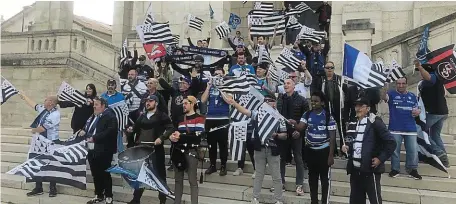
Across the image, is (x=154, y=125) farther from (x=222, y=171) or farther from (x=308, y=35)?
(x=308, y=35)

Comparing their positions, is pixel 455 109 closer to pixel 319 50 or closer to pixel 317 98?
pixel 319 50

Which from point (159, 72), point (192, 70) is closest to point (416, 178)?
point (192, 70)

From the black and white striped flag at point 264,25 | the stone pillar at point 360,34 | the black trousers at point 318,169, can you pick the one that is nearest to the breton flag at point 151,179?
the black trousers at point 318,169

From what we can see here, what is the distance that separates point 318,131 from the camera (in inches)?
243

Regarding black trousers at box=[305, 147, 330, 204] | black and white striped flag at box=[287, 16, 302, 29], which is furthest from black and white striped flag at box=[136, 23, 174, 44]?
black trousers at box=[305, 147, 330, 204]

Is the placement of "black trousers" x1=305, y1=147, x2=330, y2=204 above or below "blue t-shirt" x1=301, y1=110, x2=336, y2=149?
below

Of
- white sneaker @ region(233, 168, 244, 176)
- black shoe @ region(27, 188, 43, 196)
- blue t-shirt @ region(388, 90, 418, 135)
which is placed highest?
blue t-shirt @ region(388, 90, 418, 135)

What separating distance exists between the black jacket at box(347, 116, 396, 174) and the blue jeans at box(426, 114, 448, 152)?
8.18 feet

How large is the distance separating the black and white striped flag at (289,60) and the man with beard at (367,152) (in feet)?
10.8

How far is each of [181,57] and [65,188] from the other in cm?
359

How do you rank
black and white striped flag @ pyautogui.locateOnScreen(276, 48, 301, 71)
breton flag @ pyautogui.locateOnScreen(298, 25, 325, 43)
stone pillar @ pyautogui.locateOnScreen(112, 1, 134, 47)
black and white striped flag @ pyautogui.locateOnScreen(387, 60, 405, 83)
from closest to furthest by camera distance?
1. black and white striped flag @ pyautogui.locateOnScreen(387, 60, 405, 83)
2. black and white striped flag @ pyautogui.locateOnScreen(276, 48, 301, 71)
3. breton flag @ pyautogui.locateOnScreen(298, 25, 325, 43)
4. stone pillar @ pyautogui.locateOnScreen(112, 1, 134, 47)

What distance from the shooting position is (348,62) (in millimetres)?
6473

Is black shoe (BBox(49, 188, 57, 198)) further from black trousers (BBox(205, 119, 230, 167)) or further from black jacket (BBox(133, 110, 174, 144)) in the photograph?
black trousers (BBox(205, 119, 230, 167))

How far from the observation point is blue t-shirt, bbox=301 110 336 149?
616 centimetres
